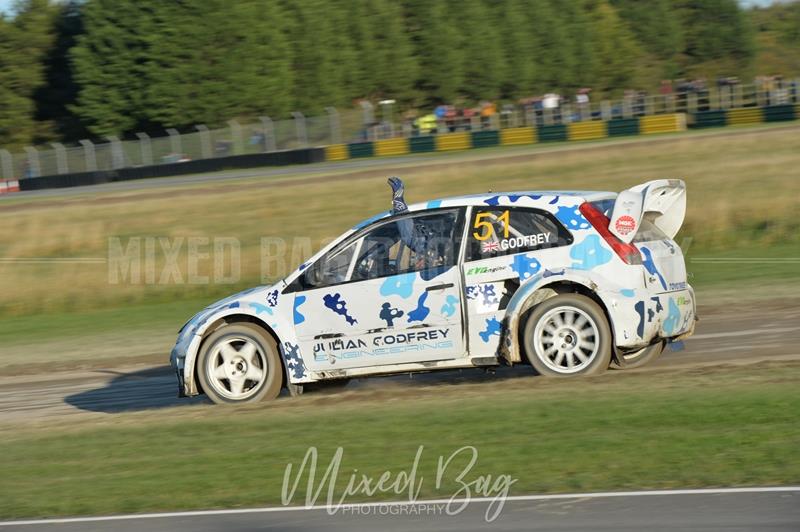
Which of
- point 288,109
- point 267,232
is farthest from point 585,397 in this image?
point 288,109

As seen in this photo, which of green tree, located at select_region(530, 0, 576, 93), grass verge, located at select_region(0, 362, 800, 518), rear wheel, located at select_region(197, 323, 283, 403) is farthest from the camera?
green tree, located at select_region(530, 0, 576, 93)

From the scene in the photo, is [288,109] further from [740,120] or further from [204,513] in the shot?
[204,513]

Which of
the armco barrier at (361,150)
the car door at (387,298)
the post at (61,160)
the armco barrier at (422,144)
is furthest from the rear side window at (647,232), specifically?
the post at (61,160)

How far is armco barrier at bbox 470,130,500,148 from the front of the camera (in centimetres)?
5041

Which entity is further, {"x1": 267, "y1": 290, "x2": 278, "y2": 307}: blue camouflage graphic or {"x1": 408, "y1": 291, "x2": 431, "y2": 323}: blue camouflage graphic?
{"x1": 267, "y1": 290, "x2": 278, "y2": 307}: blue camouflage graphic

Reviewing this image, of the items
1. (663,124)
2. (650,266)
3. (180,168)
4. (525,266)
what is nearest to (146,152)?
(180,168)

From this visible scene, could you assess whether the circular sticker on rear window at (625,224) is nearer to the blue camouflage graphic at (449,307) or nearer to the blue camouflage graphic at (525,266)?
the blue camouflage graphic at (525,266)

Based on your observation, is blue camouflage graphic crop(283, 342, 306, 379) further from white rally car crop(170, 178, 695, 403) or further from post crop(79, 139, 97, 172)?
post crop(79, 139, 97, 172)

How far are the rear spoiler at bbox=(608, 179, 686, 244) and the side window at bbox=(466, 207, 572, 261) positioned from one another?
17.4 inches

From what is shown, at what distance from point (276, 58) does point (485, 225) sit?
6318 centimetres

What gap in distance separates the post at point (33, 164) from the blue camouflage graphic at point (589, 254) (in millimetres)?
47948

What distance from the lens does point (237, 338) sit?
9.94 meters

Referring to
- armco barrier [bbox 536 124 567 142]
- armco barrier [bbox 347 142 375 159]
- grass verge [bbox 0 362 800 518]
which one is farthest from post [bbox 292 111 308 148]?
grass verge [bbox 0 362 800 518]

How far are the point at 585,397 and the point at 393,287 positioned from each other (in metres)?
1.88
